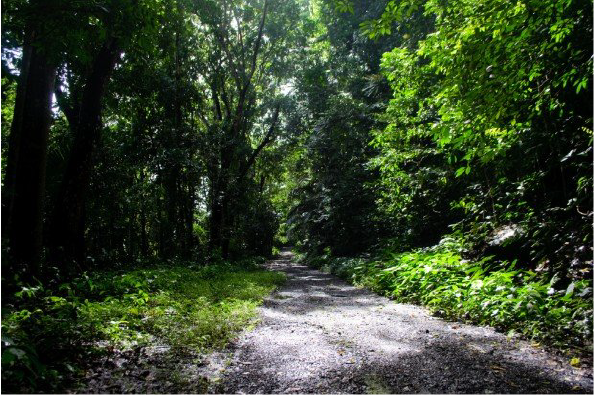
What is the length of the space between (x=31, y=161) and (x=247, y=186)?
44.4 feet

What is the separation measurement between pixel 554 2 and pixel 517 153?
11.7 feet

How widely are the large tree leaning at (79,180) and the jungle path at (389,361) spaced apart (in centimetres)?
429

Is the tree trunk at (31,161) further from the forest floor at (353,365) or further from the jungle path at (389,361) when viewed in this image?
the jungle path at (389,361)

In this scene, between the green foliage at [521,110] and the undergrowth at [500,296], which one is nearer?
the undergrowth at [500,296]

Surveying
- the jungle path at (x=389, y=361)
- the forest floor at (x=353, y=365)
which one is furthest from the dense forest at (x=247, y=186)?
the jungle path at (x=389, y=361)

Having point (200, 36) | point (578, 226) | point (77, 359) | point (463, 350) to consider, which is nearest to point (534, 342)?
point (463, 350)

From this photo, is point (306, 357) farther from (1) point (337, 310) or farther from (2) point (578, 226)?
(2) point (578, 226)

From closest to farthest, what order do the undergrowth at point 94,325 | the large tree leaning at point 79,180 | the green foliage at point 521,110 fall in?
the undergrowth at point 94,325 < the green foliage at point 521,110 < the large tree leaning at point 79,180

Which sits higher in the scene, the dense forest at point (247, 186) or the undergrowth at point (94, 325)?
the dense forest at point (247, 186)

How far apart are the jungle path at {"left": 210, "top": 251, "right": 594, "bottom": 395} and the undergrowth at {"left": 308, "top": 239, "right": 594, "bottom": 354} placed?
31 cm

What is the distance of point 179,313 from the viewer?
5285mm

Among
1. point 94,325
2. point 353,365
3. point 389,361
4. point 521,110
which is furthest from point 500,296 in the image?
point 94,325

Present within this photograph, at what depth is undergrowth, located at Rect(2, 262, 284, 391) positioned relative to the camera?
2520mm

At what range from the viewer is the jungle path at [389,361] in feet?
9.68
